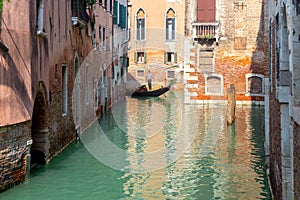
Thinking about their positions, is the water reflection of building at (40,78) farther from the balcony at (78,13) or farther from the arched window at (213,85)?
the arched window at (213,85)

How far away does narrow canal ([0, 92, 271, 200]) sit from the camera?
19.5 ft

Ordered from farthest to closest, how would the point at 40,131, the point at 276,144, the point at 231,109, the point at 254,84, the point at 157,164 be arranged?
1. the point at 254,84
2. the point at 231,109
3. the point at 157,164
4. the point at 40,131
5. the point at 276,144

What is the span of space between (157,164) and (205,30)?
35.1 feet

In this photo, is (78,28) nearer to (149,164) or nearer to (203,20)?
(149,164)

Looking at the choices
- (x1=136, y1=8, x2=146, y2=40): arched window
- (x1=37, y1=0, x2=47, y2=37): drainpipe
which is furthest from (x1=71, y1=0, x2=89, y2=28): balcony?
(x1=136, y1=8, x2=146, y2=40): arched window

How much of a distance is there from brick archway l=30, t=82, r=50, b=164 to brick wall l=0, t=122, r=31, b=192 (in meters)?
0.99

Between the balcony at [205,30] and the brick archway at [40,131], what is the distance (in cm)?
1097

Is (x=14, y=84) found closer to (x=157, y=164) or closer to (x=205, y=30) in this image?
(x=157, y=164)

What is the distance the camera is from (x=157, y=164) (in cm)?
765

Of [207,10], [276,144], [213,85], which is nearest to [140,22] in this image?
[207,10]

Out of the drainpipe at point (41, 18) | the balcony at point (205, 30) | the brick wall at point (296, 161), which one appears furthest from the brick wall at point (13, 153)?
the balcony at point (205, 30)

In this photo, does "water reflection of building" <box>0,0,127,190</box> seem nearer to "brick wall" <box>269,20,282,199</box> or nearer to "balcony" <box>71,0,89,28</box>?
"balcony" <box>71,0,89,28</box>

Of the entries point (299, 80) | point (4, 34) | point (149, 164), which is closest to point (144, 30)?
point (149, 164)

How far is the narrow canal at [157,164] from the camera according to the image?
19.5 ft
